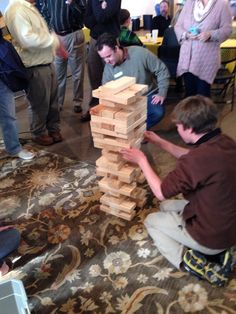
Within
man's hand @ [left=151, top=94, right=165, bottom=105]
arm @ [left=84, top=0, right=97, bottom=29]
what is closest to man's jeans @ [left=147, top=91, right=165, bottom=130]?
man's hand @ [left=151, top=94, right=165, bottom=105]

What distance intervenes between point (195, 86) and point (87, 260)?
2.04 metres

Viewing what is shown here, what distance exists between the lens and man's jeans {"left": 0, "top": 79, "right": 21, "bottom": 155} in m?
2.57

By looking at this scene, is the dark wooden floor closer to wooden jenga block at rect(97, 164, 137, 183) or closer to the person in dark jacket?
wooden jenga block at rect(97, 164, 137, 183)

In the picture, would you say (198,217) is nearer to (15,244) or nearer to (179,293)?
(179,293)

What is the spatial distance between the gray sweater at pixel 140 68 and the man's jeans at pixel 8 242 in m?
1.47

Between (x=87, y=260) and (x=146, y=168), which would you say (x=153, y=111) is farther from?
(x=87, y=260)

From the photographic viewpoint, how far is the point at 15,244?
1627 millimetres

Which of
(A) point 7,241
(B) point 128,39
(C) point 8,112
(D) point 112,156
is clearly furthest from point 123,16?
(A) point 7,241

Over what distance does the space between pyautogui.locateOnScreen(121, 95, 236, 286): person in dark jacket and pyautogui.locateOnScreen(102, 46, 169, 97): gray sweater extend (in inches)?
39.5

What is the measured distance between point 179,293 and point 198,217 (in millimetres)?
415

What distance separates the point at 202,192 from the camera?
149cm

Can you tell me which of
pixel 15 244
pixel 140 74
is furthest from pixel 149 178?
pixel 140 74

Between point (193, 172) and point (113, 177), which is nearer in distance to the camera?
point (193, 172)

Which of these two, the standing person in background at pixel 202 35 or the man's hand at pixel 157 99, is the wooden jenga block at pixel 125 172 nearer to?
the man's hand at pixel 157 99
